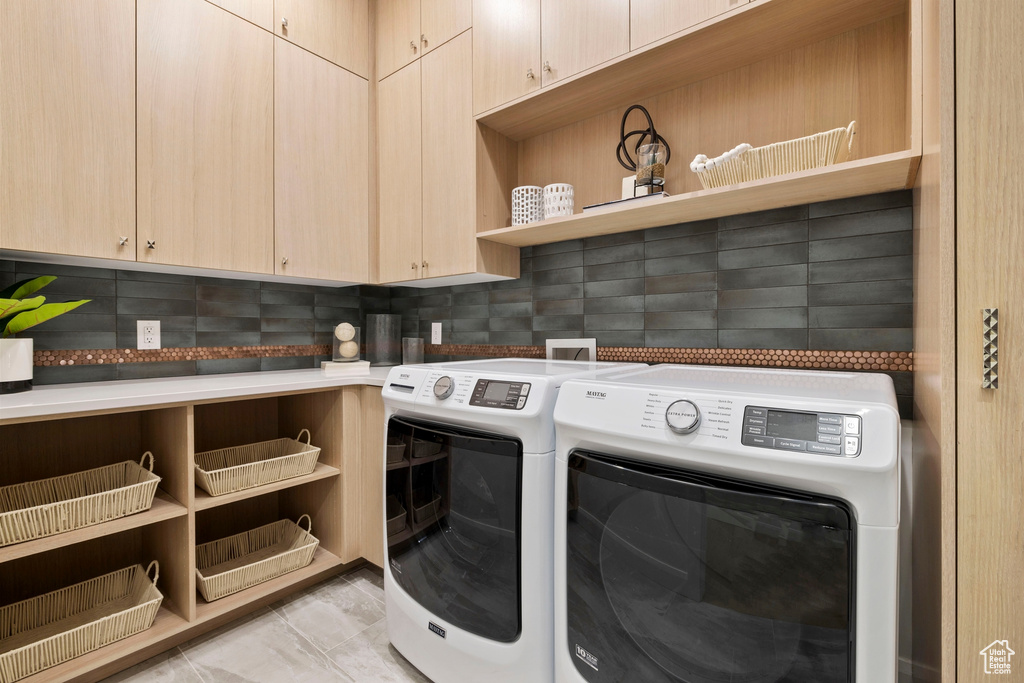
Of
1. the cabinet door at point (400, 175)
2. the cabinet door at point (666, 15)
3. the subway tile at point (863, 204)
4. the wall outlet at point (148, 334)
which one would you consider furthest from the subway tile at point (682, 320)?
the wall outlet at point (148, 334)

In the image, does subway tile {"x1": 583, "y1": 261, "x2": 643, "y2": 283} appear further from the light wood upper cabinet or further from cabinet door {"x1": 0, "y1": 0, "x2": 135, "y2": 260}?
cabinet door {"x1": 0, "y1": 0, "x2": 135, "y2": 260}

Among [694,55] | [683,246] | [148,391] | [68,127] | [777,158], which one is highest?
[694,55]

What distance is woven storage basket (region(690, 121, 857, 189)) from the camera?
1.21 metres

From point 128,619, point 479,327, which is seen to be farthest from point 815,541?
point 128,619

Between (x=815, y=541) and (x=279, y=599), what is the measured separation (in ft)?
6.41

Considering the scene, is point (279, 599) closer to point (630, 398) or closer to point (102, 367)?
point (102, 367)

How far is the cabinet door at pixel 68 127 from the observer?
4.64ft

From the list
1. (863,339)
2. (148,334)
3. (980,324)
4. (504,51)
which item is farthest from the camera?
(148,334)

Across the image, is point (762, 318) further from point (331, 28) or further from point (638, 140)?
point (331, 28)

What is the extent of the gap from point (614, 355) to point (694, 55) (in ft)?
3.42

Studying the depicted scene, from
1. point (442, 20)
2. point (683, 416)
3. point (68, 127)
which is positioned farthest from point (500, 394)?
point (442, 20)

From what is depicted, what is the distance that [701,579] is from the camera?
86cm

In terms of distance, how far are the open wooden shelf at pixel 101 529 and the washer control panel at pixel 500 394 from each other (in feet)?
3.67

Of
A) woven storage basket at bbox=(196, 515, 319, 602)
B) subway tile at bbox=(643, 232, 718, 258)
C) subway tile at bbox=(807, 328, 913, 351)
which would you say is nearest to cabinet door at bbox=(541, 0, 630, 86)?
subway tile at bbox=(643, 232, 718, 258)
